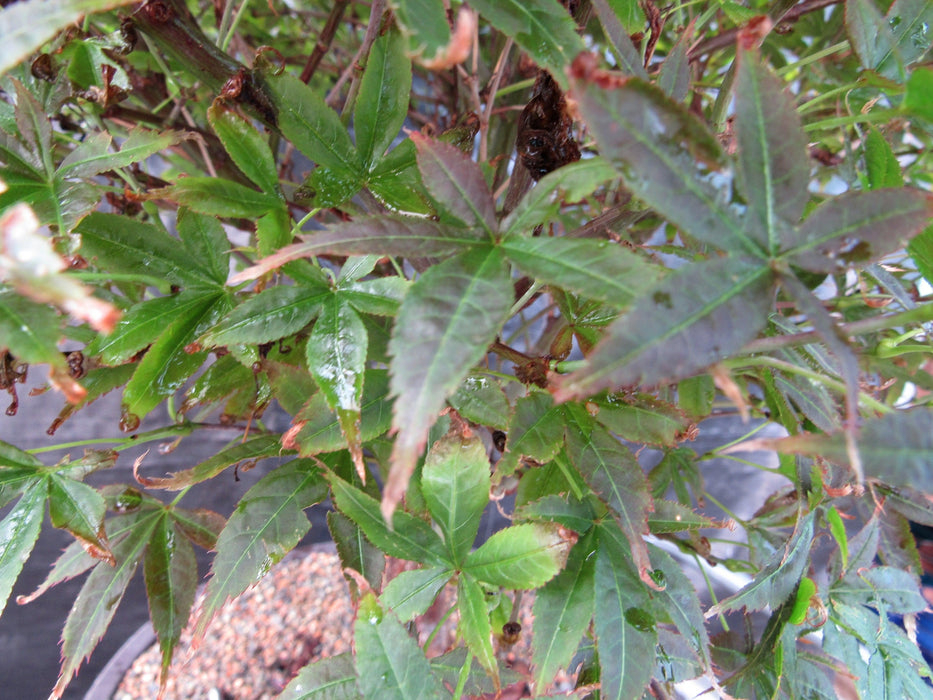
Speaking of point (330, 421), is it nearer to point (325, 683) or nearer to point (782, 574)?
point (325, 683)

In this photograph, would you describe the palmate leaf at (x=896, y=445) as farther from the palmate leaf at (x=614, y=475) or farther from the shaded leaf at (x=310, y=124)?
the shaded leaf at (x=310, y=124)

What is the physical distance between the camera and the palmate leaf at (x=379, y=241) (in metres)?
0.23

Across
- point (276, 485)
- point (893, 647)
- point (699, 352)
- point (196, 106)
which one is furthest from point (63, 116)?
point (893, 647)

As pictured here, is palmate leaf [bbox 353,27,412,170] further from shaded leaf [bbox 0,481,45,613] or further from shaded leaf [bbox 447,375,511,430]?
shaded leaf [bbox 0,481,45,613]

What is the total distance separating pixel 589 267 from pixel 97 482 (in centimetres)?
101

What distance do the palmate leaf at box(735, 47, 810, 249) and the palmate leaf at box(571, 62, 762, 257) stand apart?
1cm

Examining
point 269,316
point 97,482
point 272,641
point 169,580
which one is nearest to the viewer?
point 269,316

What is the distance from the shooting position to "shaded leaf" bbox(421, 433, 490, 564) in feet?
1.10

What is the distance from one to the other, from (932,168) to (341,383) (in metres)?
0.85

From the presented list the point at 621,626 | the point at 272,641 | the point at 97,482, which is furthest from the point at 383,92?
the point at 97,482

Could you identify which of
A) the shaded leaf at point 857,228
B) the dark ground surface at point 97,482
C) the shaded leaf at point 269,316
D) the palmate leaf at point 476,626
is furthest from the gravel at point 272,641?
the shaded leaf at point 857,228

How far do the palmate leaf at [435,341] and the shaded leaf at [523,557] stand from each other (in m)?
0.14

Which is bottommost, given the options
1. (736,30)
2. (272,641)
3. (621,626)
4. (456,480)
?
(272,641)

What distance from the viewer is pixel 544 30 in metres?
0.24
